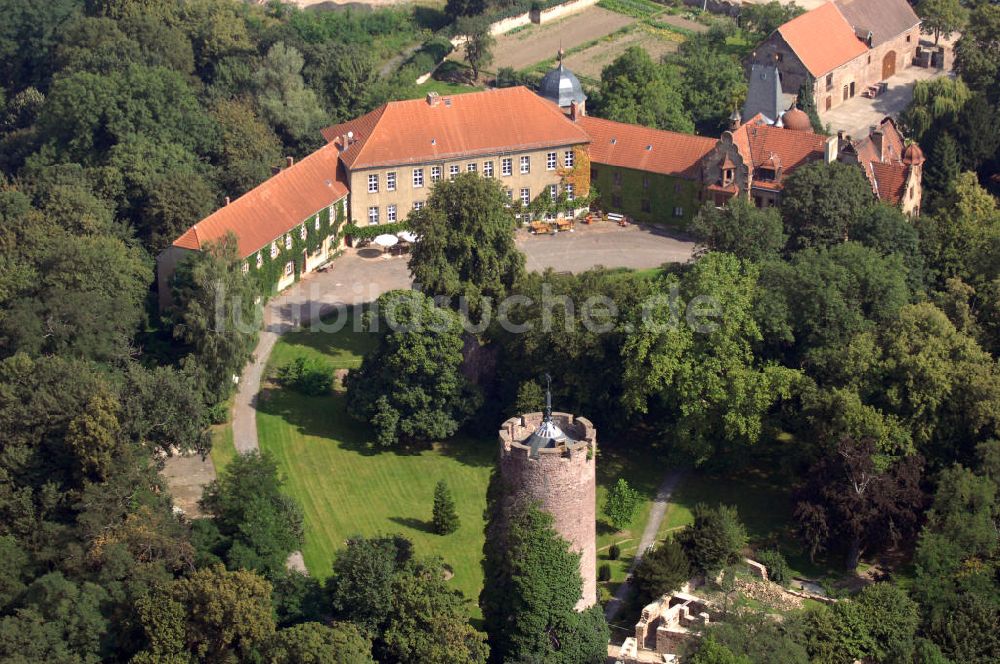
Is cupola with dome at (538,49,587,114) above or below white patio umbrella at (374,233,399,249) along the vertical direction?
above

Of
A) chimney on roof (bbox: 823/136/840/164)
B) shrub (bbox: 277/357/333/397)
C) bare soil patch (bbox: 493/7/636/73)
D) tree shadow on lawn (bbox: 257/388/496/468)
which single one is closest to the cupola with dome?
bare soil patch (bbox: 493/7/636/73)

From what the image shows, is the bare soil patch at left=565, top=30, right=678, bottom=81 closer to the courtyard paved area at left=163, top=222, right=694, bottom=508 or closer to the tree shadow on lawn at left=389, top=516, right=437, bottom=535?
the courtyard paved area at left=163, top=222, right=694, bottom=508

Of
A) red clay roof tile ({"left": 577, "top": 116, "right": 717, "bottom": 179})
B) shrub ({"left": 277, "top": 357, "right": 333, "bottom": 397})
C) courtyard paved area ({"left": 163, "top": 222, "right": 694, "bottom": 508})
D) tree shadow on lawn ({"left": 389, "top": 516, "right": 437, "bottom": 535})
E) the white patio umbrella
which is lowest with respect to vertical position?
tree shadow on lawn ({"left": 389, "top": 516, "right": 437, "bottom": 535})

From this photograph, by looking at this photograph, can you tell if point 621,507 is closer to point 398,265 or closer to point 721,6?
point 398,265

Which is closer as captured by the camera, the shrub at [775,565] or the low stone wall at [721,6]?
the shrub at [775,565]

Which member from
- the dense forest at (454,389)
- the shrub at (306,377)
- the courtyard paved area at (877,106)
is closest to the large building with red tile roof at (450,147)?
the dense forest at (454,389)

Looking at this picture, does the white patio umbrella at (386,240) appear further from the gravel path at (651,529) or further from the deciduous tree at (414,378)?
the gravel path at (651,529)
